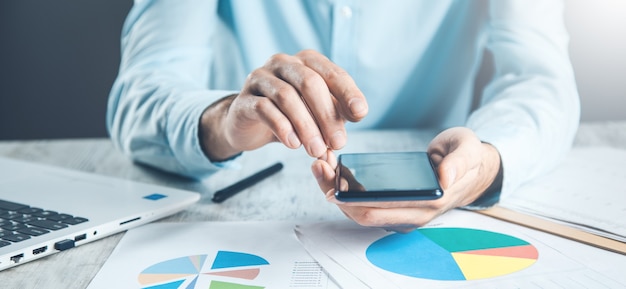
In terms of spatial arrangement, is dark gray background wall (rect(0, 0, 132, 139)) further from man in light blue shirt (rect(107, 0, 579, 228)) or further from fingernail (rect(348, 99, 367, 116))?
fingernail (rect(348, 99, 367, 116))

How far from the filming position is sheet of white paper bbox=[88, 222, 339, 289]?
572 millimetres

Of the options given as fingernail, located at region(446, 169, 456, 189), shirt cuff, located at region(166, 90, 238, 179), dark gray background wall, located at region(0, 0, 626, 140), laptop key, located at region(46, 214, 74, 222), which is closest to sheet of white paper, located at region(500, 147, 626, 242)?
fingernail, located at region(446, 169, 456, 189)

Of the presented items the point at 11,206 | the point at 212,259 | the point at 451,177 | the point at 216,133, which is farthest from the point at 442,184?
the point at 11,206

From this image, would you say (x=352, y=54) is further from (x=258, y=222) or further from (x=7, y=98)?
(x=7, y=98)

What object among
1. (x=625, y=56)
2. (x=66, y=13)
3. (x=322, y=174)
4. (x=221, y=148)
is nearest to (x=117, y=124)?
(x=221, y=148)

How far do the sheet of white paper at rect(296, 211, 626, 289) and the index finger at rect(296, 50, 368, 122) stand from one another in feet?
0.42

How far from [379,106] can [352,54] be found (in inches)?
5.2

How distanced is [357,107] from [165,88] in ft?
1.46

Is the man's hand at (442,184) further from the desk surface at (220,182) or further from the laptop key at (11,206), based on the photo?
the laptop key at (11,206)

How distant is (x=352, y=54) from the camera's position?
1247mm

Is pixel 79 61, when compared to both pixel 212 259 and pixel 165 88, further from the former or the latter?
pixel 212 259

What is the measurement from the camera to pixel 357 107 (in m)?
0.64

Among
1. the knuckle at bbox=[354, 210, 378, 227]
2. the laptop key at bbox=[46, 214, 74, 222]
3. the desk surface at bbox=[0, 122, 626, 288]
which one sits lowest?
the desk surface at bbox=[0, 122, 626, 288]

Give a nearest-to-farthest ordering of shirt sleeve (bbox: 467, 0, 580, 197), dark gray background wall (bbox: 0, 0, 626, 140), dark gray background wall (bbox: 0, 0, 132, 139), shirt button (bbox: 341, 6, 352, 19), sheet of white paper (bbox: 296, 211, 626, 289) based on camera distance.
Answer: sheet of white paper (bbox: 296, 211, 626, 289), shirt sleeve (bbox: 467, 0, 580, 197), shirt button (bbox: 341, 6, 352, 19), dark gray background wall (bbox: 0, 0, 626, 140), dark gray background wall (bbox: 0, 0, 132, 139)
